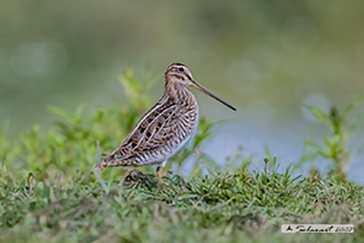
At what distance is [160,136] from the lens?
3859 mm

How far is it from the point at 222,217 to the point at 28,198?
3.21ft

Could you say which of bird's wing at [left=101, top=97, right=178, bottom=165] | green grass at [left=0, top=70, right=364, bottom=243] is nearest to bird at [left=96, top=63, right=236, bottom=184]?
bird's wing at [left=101, top=97, right=178, bottom=165]

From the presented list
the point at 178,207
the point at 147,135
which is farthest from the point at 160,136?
the point at 178,207

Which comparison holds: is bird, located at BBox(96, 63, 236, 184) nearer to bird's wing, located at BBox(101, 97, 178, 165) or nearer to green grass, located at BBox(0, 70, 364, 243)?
bird's wing, located at BBox(101, 97, 178, 165)

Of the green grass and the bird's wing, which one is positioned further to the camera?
the bird's wing

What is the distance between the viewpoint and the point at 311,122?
6145mm

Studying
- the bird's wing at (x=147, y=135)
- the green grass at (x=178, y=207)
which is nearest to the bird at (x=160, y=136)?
the bird's wing at (x=147, y=135)

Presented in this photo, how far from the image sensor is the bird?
3777mm

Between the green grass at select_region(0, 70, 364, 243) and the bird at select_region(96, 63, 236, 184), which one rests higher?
the bird at select_region(96, 63, 236, 184)

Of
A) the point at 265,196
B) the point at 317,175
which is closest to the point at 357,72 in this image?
the point at 317,175

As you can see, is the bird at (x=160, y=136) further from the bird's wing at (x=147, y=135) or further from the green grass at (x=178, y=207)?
the green grass at (x=178, y=207)

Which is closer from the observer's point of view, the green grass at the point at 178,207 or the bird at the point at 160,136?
the green grass at the point at 178,207

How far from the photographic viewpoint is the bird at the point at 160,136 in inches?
149

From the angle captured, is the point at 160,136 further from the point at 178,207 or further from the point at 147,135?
the point at 178,207
